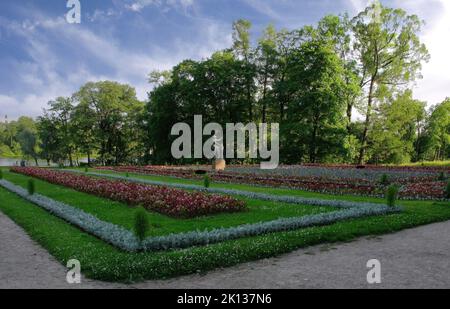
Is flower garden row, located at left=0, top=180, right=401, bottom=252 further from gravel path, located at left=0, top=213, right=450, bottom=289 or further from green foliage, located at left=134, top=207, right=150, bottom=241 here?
gravel path, located at left=0, top=213, right=450, bottom=289

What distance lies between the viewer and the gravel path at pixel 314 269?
231 inches

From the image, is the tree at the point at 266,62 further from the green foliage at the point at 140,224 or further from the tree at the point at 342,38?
the green foliage at the point at 140,224

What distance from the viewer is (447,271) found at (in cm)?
633

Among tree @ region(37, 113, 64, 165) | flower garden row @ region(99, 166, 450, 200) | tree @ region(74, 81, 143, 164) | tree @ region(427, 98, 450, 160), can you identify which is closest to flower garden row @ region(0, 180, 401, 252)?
flower garden row @ region(99, 166, 450, 200)

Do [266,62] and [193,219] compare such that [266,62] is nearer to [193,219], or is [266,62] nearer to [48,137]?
[48,137]

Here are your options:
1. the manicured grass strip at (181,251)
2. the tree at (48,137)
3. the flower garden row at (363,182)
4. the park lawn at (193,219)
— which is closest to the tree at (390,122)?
the flower garden row at (363,182)

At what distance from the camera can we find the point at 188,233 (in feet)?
27.6

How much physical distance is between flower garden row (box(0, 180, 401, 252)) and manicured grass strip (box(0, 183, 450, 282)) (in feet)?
0.75

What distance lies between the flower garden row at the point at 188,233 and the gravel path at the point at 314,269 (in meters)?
1.37

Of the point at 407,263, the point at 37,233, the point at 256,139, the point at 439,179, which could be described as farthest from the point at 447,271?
the point at 256,139

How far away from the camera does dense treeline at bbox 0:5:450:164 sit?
40.9 metres

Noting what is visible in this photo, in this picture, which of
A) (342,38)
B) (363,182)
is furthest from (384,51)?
(363,182)

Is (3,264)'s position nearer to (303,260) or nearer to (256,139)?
(303,260)
